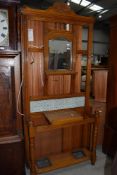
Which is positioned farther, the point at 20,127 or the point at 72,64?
the point at 72,64

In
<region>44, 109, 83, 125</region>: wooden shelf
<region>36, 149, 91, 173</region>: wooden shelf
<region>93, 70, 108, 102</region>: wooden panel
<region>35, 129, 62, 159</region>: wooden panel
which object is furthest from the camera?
<region>93, 70, 108, 102</region>: wooden panel

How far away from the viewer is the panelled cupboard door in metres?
1.63

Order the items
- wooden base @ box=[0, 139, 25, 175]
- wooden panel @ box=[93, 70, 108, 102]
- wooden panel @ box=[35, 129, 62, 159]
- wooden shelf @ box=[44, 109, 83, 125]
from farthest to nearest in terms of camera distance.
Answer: wooden panel @ box=[93, 70, 108, 102]
wooden panel @ box=[35, 129, 62, 159]
wooden shelf @ box=[44, 109, 83, 125]
wooden base @ box=[0, 139, 25, 175]

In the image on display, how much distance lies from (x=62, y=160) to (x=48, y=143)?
0.27 m

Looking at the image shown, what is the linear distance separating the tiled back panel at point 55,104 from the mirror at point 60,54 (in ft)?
1.29

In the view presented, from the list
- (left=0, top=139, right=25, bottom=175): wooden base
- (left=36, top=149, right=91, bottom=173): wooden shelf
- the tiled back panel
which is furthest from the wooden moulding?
(left=36, top=149, right=91, bottom=173): wooden shelf

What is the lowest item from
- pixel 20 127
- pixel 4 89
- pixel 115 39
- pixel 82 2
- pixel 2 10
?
pixel 20 127

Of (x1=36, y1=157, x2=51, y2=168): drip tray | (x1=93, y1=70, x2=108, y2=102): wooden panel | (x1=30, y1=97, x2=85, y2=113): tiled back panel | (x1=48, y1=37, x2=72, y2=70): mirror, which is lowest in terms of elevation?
(x1=36, y1=157, x2=51, y2=168): drip tray

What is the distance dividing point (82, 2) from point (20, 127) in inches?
178

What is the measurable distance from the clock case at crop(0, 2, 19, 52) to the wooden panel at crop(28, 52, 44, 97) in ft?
1.09

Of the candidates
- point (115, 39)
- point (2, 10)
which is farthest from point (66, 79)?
point (2, 10)

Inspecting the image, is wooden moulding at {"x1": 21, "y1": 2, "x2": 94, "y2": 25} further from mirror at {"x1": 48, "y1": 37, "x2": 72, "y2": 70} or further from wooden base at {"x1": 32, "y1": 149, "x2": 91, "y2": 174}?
wooden base at {"x1": 32, "y1": 149, "x2": 91, "y2": 174}

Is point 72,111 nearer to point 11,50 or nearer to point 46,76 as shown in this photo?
point 46,76

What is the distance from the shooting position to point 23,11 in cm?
175
